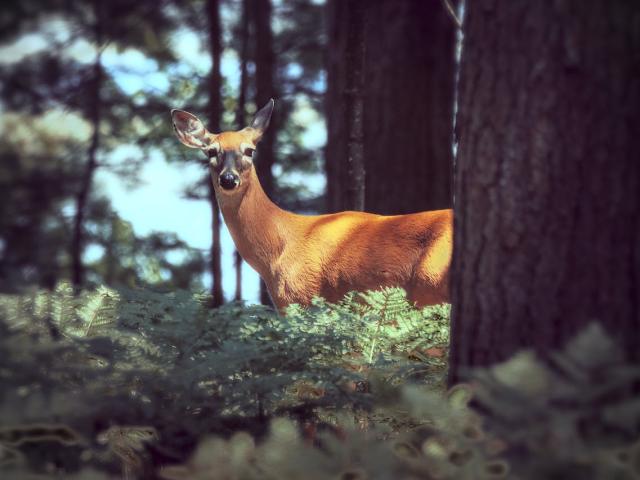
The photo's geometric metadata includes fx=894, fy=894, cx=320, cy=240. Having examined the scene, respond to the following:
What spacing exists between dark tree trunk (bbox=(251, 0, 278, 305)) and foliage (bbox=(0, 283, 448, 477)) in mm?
6751

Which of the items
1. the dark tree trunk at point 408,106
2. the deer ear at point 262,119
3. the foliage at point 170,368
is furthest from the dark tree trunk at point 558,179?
the dark tree trunk at point 408,106

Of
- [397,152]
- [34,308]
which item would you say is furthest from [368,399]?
[397,152]

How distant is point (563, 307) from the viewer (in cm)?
319

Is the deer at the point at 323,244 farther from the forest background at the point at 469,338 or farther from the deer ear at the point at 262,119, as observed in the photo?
the forest background at the point at 469,338

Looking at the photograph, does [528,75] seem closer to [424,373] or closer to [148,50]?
[424,373]

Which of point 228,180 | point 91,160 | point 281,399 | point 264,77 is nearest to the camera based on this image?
point 281,399

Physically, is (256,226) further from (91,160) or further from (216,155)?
(91,160)

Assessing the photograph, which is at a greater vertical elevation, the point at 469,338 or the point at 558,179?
the point at 558,179

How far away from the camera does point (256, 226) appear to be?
7.75 meters

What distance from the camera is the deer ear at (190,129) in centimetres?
809

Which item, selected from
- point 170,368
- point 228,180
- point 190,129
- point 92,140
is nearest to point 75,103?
point 92,140

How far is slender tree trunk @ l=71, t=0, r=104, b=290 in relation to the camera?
41.9ft

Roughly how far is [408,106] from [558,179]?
7.13 m

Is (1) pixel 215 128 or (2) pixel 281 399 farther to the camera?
(1) pixel 215 128
